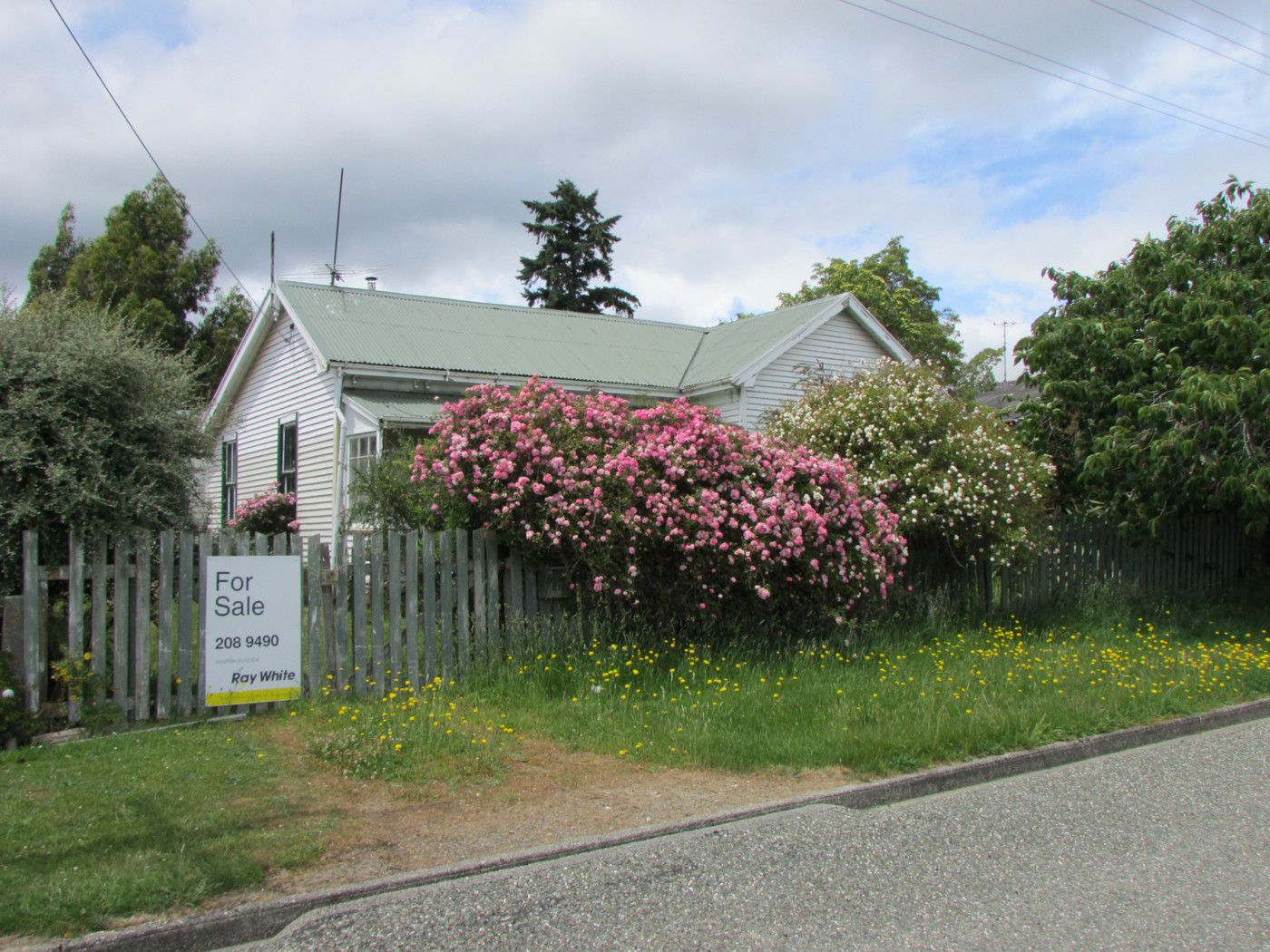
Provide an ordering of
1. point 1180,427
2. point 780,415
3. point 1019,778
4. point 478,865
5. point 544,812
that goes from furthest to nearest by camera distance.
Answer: point 780,415
point 1180,427
point 1019,778
point 544,812
point 478,865

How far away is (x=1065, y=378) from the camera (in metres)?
13.7

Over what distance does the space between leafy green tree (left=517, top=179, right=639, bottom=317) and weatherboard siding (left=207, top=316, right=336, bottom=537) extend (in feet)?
79.6

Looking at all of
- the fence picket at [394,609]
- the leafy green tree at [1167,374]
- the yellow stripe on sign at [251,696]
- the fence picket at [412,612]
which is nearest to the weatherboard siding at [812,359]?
the leafy green tree at [1167,374]

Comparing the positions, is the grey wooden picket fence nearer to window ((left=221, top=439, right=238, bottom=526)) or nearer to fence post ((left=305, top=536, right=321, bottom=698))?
fence post ((left=305, top=536, right=321, bottom=698))

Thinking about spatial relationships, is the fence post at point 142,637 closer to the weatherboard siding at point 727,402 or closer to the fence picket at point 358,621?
the fence picket at point 358,621

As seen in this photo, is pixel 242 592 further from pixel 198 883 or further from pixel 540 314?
pixel 540 314

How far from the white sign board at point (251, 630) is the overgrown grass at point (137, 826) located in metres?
0.64

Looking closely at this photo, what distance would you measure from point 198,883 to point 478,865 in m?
1.25

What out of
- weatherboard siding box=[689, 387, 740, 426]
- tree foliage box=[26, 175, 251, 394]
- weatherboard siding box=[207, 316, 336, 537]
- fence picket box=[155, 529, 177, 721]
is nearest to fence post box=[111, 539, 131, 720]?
fence picket box=[155, 529, 177, 721]

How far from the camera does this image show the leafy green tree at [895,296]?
130 feet

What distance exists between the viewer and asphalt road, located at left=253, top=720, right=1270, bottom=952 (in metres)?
4.23

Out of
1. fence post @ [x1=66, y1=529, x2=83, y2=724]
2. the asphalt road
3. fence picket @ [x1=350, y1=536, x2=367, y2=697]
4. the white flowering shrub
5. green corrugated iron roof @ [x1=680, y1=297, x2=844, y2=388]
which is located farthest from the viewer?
green corrugated iron roof @ [x1=680, y1=297, x2=844, y2=388]

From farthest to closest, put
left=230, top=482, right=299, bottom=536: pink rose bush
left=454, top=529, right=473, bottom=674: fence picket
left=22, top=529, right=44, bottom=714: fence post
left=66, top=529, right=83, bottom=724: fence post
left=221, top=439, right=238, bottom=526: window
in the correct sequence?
left=221, top=439, right=238, bottom=526: window → left=230, top=482, right=299, bottom=536: pink rose bush → left=454, top=529, right=473, bottom=674: fence picket → left=66, top=529, right=83, bottom=724: fence post → left=22, top=529, right=44, bottom=714: fence post

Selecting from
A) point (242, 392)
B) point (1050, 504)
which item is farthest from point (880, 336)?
point (242, 392)
